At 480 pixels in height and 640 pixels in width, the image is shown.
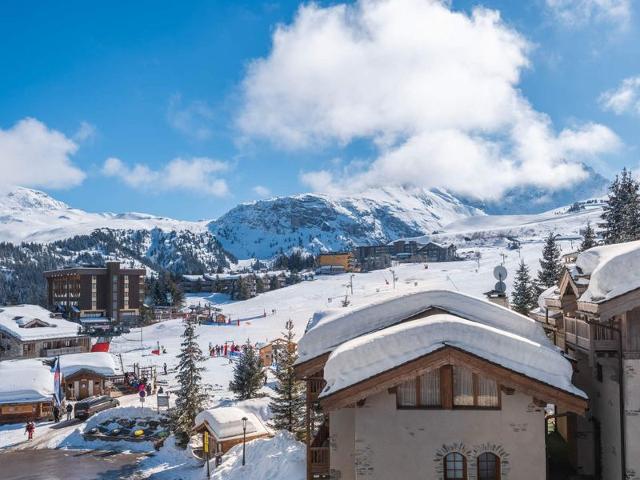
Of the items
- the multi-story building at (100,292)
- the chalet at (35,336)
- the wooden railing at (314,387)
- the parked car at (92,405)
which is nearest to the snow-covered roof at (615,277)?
the wooden railing at (314,387)

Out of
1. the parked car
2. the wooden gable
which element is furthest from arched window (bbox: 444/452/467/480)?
the parked car

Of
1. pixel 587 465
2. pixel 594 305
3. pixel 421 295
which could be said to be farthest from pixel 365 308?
pixel 587 465

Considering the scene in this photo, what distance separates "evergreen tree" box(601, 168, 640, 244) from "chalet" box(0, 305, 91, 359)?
55487 millimetres

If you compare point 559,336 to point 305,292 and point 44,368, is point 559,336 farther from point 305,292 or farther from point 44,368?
point 305,292

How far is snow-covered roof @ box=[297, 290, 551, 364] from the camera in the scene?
43.5ft

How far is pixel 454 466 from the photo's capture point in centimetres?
1152

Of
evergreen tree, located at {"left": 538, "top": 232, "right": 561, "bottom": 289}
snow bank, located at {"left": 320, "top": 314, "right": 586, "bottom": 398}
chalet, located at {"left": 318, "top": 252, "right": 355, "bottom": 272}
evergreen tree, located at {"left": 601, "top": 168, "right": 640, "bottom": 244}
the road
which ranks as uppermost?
chalet, located at {"left": 318, "top": 252, "right": 355, "bottom": 272}

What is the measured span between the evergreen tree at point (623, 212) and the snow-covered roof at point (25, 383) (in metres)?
42.7

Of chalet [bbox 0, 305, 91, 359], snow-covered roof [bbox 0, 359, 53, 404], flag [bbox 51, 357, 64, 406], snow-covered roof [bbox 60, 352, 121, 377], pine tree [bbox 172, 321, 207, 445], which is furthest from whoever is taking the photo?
chalet [bbox 0, 305, 91, 359]

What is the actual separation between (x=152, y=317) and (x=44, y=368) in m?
58.9

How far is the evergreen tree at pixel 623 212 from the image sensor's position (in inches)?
1489

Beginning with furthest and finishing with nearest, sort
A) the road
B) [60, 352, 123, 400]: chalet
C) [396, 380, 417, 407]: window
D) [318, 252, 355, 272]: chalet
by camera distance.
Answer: [318, 252, 355, 272]: chalet, [60, 352, 123, 400]: chalet, the road, [396, 380, 417, 407]: window

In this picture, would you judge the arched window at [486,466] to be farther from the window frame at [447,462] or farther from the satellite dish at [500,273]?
the satellite dish at [500,273]

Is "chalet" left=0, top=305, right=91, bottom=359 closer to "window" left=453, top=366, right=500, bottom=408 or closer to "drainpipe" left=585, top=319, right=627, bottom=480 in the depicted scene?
"window" left=453, top=366, right=500, bottom=408
